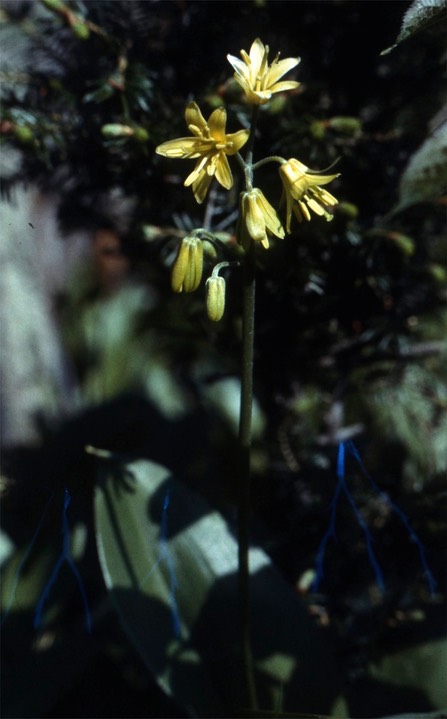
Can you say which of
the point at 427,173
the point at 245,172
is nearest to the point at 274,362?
the point at 427,173

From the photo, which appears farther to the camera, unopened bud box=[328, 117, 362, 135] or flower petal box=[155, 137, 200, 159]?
unopened bud box=[328, 117, 362, 135]

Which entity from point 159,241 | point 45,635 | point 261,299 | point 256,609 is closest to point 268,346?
point 261,299

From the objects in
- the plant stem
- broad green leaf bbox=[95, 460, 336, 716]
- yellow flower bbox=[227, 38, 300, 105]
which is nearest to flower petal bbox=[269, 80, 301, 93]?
yellow flower bbox=[227, 38, 300, 105]

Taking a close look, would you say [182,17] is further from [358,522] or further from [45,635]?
[45,635]

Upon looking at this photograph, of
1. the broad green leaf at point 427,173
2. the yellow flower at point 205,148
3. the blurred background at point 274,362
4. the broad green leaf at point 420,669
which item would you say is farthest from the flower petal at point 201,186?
the broad green leaf at point 420,669

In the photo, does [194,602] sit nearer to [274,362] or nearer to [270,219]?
[274,362]

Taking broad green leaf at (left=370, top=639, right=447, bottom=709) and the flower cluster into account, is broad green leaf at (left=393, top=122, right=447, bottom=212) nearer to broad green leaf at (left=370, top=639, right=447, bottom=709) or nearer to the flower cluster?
the flower cluster
